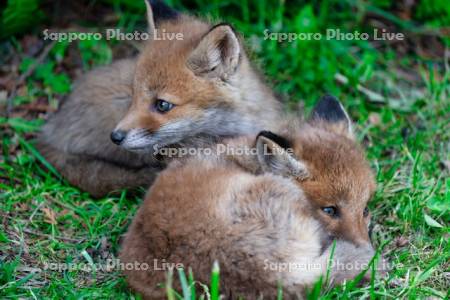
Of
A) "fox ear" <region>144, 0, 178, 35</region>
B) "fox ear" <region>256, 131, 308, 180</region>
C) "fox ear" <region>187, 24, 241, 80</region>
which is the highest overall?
"fox ear" <region>144, 0, 178, 35</region>

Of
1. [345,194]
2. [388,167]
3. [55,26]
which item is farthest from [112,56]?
[345,194]

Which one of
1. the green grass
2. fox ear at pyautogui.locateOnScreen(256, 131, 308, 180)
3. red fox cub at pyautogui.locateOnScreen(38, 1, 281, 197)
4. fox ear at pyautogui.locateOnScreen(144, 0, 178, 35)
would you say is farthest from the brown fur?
fox ear at pyautogui.locateOnScreen(256, 131, 308, 180)

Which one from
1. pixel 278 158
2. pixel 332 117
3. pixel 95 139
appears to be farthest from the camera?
pixel 95 139

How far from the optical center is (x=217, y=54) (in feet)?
18.9

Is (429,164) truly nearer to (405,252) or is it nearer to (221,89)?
(405,252)

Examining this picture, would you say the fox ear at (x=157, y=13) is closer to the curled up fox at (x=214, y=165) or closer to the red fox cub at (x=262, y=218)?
the curled up fox at (x=214, y=165)

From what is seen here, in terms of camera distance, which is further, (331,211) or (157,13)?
(157,13)

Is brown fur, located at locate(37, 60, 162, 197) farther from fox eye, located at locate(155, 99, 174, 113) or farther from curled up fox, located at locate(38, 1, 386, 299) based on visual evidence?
fox eye, located at locate(155, 99, 174, 113)

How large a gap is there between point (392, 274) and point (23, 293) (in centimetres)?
268

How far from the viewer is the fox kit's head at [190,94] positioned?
5715mm

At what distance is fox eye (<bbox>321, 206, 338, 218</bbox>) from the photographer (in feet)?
15.9

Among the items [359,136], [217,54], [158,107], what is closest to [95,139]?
[158,107]

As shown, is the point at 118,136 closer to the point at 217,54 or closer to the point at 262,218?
the point at 217,54

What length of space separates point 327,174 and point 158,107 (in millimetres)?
1769
